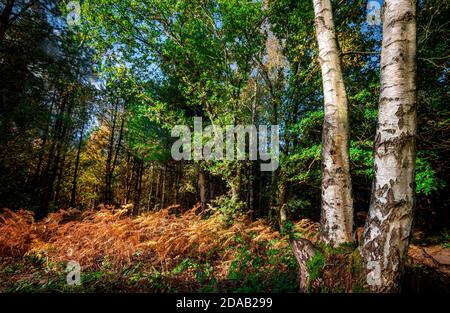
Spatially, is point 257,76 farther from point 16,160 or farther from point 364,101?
point 16,160

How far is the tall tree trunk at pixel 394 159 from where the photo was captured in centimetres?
204

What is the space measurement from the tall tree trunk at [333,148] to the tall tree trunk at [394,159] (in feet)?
1.14

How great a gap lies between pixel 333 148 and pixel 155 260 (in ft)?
13.0

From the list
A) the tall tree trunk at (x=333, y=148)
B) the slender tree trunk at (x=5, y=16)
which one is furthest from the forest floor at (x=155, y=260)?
the slender tree trunk at (x=5, y=16)

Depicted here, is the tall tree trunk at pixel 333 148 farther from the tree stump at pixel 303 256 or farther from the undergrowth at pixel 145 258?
the undergrowth at pixel 145 258

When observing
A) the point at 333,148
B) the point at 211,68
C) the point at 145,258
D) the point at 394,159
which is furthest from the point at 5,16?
the point at 394,159

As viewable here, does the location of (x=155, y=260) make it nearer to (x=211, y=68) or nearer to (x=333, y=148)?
(x=333, y=148)

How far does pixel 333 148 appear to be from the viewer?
2.74m

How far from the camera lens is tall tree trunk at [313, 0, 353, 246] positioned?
8.45 feet

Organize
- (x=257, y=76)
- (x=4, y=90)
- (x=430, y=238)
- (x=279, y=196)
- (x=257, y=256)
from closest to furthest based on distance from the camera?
(x=257, y=256)
(x=4, y=90)
(x=430, y=238)
(x=279, y=196)
(x=257, y=76)

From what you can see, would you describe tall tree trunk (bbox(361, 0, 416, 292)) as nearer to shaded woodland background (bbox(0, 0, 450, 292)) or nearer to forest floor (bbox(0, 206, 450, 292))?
forest floor (bbox(0, 206, 450, 292))
